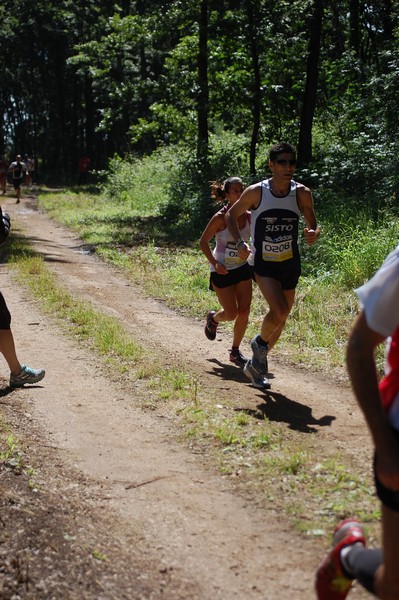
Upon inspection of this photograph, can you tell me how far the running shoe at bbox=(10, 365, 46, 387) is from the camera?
6867 mm

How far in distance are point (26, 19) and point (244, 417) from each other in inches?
1785

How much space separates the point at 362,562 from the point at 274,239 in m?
4.05

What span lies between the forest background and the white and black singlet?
2.07 m

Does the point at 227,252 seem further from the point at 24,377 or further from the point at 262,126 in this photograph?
the point at 262,126

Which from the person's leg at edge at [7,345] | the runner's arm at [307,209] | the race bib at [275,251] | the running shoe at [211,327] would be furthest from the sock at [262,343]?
the person's leg at edge at [7,345]

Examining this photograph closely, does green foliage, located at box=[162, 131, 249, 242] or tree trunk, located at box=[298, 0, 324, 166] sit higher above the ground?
tree trunk, located at box=[298, 0, 324, 166]

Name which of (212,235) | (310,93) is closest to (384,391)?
(212,235)

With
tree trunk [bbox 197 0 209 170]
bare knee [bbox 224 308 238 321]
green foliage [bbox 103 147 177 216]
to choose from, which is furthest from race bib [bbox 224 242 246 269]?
green foliage [bbox 103 147 177 216]

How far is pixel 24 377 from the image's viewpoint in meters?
6.88

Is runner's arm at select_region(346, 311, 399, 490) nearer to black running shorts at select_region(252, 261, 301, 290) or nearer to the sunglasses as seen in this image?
the sunglasses

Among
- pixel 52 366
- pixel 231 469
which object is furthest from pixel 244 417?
pixel 52 366

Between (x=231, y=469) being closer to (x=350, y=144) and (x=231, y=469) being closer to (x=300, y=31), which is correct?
(x=350, y=144)

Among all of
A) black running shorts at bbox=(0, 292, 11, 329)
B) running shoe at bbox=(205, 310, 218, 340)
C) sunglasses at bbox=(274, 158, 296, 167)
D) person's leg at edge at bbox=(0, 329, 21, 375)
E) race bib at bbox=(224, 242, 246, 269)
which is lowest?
running shoe at bbox=(205, 310, 218, 340)

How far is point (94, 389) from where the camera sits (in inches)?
274
